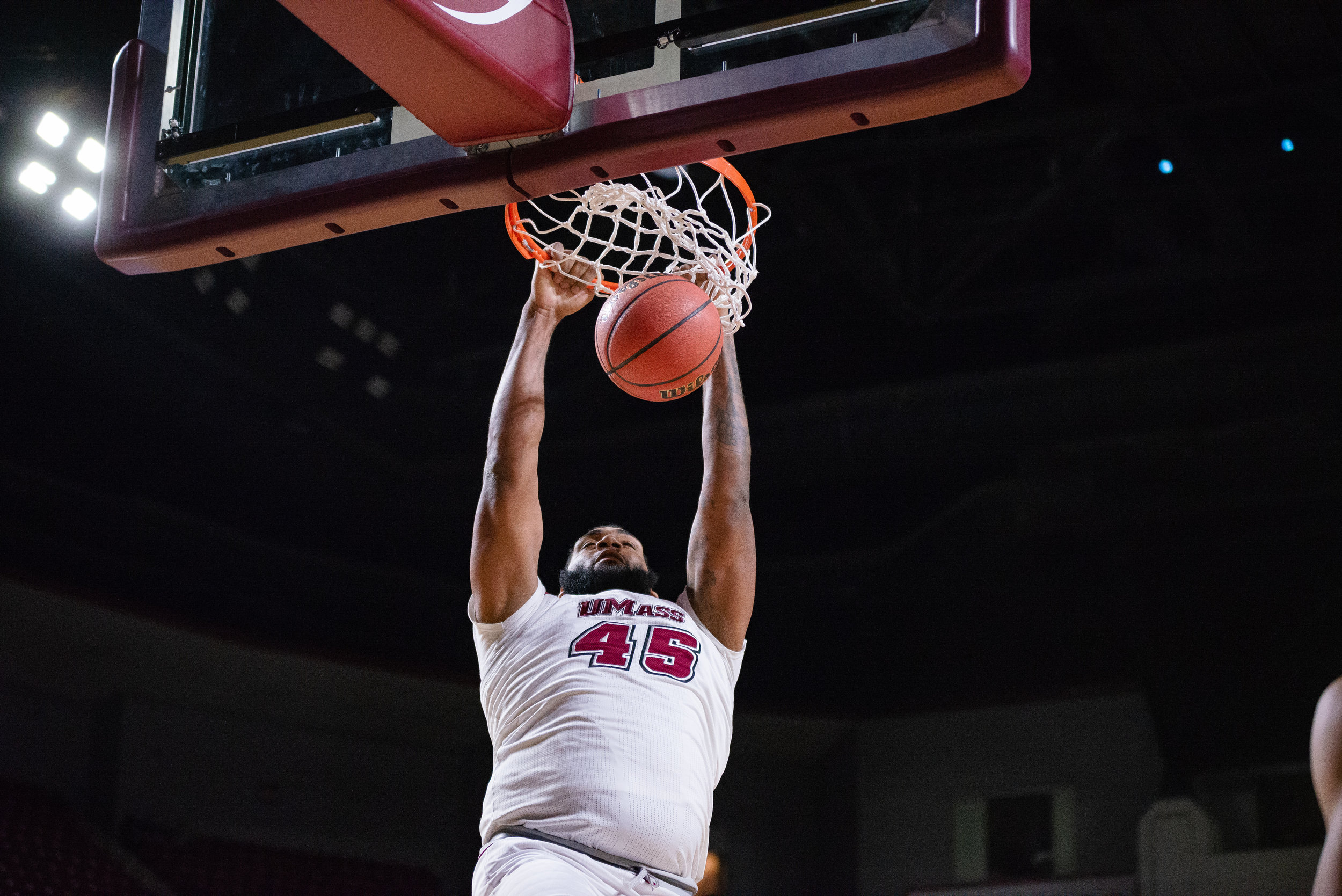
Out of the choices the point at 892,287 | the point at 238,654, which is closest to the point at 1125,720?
the point at 892,287

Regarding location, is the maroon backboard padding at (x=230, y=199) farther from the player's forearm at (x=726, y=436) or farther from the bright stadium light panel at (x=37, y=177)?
the bright stadium light panel at (x=37, y=177)

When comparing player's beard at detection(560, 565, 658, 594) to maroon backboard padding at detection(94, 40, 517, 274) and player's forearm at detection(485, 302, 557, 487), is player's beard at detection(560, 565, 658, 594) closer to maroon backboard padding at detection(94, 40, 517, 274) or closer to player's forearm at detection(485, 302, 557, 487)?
player's forearm at detection(485, 302, 557, 487)

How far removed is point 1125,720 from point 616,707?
8.71m

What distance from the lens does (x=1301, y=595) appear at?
1005 cm

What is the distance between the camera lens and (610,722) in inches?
128

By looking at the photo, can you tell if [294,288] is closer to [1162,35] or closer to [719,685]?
[1162,35]

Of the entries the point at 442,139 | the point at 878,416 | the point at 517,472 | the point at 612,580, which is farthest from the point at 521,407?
the point at 878,416

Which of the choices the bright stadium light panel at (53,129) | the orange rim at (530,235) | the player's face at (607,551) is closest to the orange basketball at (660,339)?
the orange rim at (530,235)

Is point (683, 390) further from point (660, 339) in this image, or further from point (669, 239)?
point (669, 239)

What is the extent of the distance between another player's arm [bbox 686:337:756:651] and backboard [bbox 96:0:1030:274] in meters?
1.08

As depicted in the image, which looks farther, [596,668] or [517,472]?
[517,472]

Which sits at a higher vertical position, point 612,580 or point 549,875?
point 612,580

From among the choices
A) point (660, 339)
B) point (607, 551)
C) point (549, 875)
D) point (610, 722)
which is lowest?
point (549, 875)

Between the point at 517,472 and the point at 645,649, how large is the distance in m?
0.57
